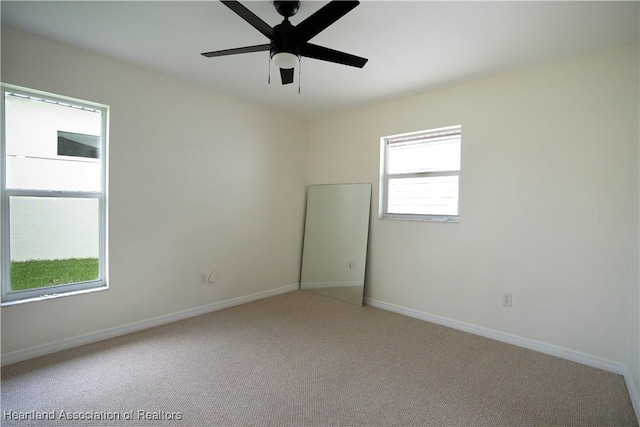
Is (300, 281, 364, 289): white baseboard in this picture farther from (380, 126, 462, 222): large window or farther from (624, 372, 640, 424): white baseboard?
(624, 372, 640, 424): white baseboard

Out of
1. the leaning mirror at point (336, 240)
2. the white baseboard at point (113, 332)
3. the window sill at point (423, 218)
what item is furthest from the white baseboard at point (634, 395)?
the white baseboard at point (113, 332)

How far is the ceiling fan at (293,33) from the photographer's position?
5.09 feet

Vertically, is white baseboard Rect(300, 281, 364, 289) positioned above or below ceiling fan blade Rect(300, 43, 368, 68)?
below

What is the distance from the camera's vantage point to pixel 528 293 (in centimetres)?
270

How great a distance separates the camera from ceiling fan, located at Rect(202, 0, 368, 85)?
1.55 m

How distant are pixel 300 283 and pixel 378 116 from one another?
2538mm

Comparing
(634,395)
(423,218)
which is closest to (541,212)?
(423,218)

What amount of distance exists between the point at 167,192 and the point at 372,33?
2.37 metres

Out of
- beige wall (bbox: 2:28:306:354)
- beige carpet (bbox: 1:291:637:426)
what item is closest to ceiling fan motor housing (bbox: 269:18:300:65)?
beige wall (bbox: 2:28:306:354)

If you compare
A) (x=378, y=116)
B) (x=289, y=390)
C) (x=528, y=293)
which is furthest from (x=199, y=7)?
(x=528, y=293)

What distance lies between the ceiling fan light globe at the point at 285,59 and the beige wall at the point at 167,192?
1754 mm

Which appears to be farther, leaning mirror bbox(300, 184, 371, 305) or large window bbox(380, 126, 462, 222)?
leaning mirror bbox(300, 184, 371, 305)

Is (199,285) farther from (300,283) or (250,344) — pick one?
(300,283)

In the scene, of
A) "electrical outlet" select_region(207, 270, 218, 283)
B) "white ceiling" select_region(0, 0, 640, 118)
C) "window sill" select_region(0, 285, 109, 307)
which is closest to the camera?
"white ceiling" select_region(0, 0, 640, 118)
